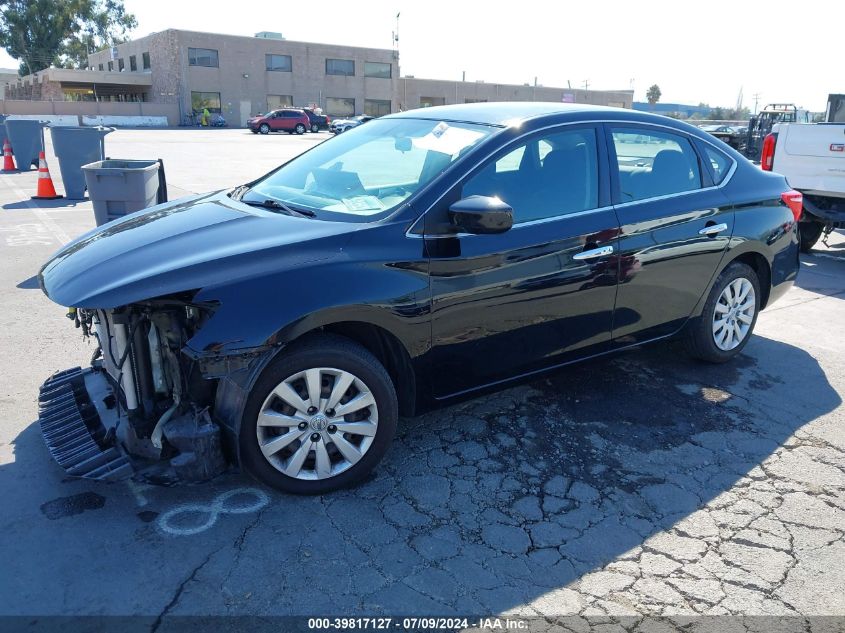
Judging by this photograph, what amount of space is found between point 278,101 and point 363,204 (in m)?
62.0

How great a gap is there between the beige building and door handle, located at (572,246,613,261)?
5715cm

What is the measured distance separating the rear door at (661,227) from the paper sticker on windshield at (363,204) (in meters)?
1.47

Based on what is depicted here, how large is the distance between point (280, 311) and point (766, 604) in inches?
89.7

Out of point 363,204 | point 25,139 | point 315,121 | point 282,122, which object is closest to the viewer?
point 363,204

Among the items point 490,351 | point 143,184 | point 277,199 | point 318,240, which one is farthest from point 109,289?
point 143,184

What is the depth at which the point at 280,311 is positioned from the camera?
2.89 m

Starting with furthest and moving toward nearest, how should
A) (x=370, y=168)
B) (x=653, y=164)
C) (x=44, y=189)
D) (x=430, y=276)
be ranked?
(x=44, y=189) → (x=653, y=164) → (x=370, y=168) → (x=430, y=276)

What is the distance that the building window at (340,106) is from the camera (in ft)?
209

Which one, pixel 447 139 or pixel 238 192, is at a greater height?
pixel 447 139

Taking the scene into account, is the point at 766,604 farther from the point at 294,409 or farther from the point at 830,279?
the point at 830,279

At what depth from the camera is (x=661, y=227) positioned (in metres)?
4.14

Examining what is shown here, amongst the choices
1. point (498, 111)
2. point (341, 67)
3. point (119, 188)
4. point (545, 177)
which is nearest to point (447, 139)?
point (498, 111)

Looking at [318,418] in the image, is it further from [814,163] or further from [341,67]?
[341,67]

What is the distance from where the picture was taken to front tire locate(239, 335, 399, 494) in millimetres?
2998
